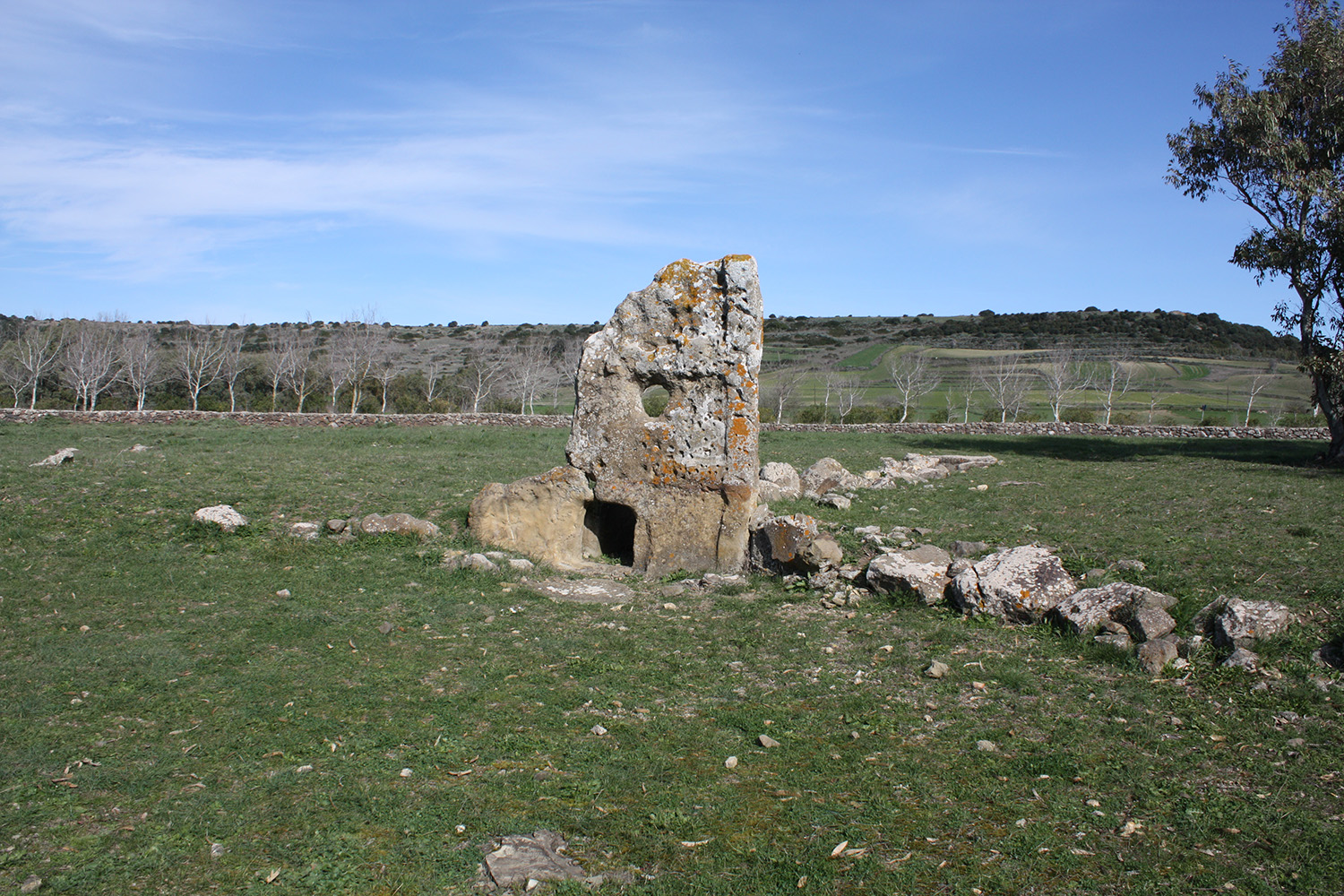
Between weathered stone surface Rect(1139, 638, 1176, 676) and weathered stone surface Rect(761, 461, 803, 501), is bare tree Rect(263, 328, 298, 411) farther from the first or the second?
weathered stone surface Rect(1139, 638, 1176, 676)

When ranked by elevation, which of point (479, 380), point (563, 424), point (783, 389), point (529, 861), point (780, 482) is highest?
point (783, 389)

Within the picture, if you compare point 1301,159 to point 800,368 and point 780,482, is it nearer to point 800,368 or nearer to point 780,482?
point 780,482

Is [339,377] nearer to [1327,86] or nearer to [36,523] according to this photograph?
[36,523]

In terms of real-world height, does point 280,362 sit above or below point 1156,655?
above

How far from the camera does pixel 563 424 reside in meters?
37.9

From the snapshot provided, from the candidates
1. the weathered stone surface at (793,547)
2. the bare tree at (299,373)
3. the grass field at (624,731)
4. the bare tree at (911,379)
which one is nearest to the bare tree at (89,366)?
the bare tree at (299,373)

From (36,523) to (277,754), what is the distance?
8.36 meters

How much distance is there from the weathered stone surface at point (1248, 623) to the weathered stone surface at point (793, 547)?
4119mm

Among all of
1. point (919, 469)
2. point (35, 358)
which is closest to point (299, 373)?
point (35, 358)

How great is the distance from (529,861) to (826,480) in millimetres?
13274

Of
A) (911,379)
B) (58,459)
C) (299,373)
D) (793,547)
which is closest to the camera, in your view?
(793,547)

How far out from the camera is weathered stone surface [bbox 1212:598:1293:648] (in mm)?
7070

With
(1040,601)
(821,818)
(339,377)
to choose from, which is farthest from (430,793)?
(339,377)

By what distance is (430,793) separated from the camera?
5262mm
